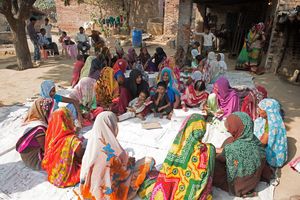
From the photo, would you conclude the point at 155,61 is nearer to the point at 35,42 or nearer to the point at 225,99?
the point at 225,99

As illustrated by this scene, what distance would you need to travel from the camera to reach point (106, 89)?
557 centimetres

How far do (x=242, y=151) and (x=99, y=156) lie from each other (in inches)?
62.9

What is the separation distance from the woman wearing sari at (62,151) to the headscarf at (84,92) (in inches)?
79.2

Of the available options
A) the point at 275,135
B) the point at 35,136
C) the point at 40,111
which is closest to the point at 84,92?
the point at 40,111

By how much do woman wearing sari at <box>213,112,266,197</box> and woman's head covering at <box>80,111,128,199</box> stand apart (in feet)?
4.41

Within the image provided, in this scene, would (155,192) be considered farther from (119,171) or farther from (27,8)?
(27,8)

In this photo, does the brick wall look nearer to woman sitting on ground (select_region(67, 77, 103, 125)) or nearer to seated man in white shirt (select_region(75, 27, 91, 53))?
seated man in white shirt (select_region(75, 27, 91, 53))

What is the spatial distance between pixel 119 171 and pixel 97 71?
390cm

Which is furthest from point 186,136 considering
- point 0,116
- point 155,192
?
point 0,116

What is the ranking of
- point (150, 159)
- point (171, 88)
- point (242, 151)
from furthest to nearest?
point (171, 88)
point (150, 159)
point (242, 151)

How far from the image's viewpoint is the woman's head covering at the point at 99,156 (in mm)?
2686

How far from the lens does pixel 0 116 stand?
515 centimetres

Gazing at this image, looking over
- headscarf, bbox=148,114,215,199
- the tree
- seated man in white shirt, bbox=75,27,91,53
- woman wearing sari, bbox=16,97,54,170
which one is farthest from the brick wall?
headscarf, bbox=148,114,215,199

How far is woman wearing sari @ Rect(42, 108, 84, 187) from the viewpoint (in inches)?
120
